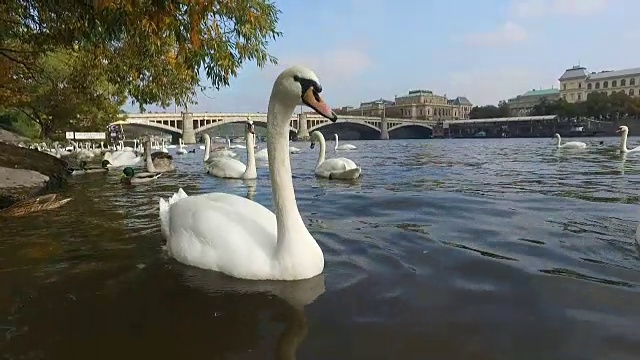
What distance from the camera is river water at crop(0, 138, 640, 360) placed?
115 inches

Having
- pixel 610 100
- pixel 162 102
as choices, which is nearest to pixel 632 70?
pixel 610 100

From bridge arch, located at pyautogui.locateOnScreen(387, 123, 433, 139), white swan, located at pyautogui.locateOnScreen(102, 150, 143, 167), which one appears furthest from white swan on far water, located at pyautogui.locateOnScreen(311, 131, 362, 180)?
bridge arch, located at pyautogui.locateOnScreen(387, 123, 433, 139)

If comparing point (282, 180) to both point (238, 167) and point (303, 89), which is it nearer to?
point (303, 89)

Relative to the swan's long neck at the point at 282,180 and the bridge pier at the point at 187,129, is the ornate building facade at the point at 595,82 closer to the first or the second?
the bridge pier at the point at 187,129

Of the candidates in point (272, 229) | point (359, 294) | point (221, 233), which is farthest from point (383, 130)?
point (359, 294)

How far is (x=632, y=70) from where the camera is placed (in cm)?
12850

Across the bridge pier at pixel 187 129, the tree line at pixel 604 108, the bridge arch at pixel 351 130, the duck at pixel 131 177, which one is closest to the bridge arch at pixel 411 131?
the bridge arch at pixel 351 130

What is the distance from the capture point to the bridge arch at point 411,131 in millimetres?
119812

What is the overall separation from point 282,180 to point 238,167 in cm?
987

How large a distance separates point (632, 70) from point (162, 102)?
147 m

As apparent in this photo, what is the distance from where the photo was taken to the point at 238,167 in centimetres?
1391

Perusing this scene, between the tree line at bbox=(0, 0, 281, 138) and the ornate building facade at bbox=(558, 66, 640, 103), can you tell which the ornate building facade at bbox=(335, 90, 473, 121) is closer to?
the ornate building facade at bbox=(558, 66, 640, 103)

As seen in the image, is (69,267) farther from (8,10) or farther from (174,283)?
(8,10)

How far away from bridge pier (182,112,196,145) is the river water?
7432 cm
